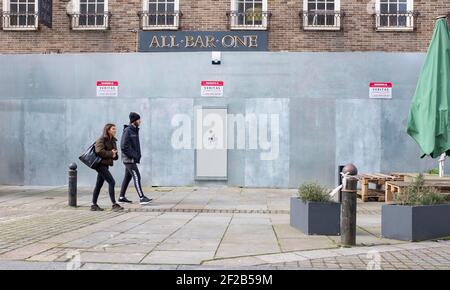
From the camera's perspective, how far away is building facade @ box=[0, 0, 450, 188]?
15539 millimetres

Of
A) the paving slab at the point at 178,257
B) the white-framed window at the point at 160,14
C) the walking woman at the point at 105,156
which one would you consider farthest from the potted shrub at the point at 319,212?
the white-framed window at the point at 160,14

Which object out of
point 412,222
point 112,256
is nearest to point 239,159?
point 412,222

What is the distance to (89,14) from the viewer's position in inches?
636

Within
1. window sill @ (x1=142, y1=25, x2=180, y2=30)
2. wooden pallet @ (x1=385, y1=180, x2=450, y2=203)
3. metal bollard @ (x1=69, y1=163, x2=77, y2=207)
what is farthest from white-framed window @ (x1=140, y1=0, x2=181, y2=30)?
wooden pallet @ (x1=385, y1=180, x2=450, y2=203)

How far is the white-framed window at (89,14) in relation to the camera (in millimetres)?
Result: 16109

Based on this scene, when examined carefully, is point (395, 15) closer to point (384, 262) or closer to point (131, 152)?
point (131, 152)

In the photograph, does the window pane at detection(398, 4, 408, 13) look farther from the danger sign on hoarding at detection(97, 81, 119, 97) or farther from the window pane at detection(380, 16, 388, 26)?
the danger sign on hoarding at detection(97, 81, 119, 97)

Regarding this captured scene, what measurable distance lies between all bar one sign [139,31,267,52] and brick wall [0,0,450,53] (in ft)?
0.72

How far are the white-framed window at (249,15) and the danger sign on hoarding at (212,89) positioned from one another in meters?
1.76

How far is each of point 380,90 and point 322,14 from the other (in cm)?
287

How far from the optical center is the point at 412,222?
735 centimetres

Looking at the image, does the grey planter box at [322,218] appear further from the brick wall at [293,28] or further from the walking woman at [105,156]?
the brick wall at [293,28]

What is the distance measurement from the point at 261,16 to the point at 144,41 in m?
3.63
